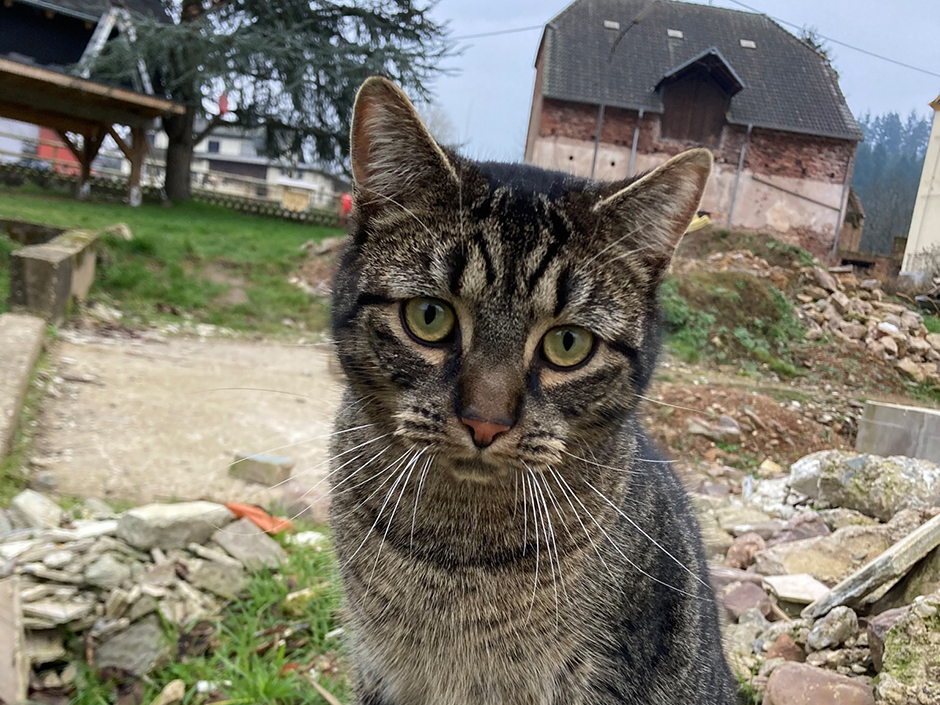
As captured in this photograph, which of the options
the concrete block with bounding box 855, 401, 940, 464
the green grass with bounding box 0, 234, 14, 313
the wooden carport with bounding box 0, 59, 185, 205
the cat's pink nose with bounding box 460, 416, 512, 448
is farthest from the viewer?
the wooden carport with bounding box 0, 59, 185, 205

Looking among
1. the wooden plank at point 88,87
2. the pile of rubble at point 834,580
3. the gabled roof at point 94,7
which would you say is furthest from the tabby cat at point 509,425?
the gabled roof at point 94,7

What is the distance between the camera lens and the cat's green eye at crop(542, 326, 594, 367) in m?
1.09

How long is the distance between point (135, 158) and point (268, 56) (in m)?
1.88

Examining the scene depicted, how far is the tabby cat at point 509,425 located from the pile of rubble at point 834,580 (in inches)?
15.7

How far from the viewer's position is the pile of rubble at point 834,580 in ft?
4.36

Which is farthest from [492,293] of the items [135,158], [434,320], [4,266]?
[135,158]

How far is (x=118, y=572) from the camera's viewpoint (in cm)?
184

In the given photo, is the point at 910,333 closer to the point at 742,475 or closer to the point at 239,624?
the point at 742,475

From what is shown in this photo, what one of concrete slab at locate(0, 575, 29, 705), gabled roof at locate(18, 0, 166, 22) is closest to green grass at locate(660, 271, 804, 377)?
concrete slab at locate(0, 575, 29, 705)

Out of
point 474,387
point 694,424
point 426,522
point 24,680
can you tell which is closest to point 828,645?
point 426,522

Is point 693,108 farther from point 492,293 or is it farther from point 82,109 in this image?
point 82,109

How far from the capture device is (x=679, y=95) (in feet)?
8.75

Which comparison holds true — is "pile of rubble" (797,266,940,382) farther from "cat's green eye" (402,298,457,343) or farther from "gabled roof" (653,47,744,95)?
"cat's green eye" (402,298,457,343)

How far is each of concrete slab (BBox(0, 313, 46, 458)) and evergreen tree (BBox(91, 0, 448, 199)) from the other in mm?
4460
